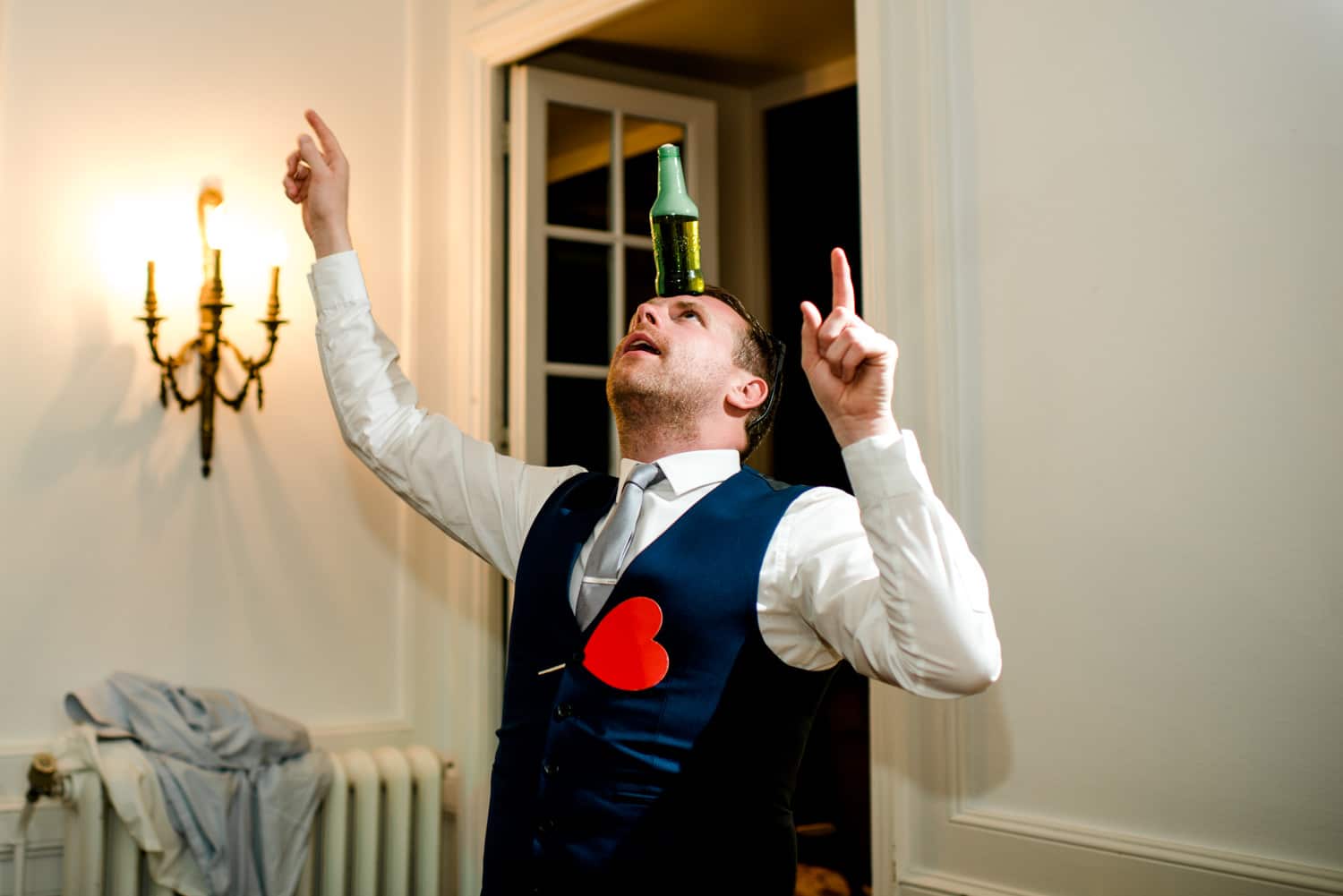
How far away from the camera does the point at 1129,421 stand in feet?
5.71

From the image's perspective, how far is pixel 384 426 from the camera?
6.31ft

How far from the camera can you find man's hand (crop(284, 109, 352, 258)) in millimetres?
1907

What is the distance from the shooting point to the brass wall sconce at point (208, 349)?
2.67m

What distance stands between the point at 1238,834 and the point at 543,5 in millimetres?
2216

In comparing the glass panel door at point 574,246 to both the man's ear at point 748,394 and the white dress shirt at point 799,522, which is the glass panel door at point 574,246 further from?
the man's ear at point 748,394

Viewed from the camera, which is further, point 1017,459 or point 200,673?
point 200,673

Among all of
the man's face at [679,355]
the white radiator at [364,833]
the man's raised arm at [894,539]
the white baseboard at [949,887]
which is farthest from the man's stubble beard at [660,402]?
the white radiator at [364,833]

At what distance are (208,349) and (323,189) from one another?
956 millimetres

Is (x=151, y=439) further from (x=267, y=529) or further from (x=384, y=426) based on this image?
(x=384, y=426)

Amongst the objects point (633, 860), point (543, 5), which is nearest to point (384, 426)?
point (633, 860)

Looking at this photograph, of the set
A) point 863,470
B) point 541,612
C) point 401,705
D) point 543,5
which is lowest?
point 401,705

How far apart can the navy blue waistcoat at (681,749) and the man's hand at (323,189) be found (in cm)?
76

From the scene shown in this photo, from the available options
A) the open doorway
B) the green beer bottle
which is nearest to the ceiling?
the open doorway

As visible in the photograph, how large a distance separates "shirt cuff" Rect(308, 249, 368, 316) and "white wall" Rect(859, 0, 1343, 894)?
2.78 ft
